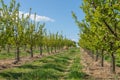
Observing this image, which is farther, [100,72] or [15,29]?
[15,29]

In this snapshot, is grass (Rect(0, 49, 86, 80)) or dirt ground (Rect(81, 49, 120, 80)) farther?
dirt ground (Rect(81, 49, 120, 80))

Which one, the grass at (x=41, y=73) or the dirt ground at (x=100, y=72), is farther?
the dirt ground at (x=100, y=72)

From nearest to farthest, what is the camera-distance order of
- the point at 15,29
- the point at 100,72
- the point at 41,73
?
1. the point at 41,73
2. the point at 100,72
3. the point at 15,29

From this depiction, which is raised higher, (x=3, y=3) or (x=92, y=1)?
(x=3, y=3)

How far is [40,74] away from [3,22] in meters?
7.62

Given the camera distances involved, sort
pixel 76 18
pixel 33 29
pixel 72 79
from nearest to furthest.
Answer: pixel 72 79
pixel 76 18
pixel 33 29

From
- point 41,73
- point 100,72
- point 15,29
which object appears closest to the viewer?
point 41,73

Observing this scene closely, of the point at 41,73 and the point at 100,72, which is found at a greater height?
the point at 41,73

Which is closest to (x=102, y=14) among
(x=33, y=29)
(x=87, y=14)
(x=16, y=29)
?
(x=87, y=14)

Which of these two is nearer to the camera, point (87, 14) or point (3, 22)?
point (87, 14)

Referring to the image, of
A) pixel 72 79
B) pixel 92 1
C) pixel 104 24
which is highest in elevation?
pixel 92 1

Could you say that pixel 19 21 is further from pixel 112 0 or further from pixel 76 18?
pixel 112 0

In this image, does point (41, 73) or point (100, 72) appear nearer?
point (41, 73)

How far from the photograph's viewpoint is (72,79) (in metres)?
18.2
